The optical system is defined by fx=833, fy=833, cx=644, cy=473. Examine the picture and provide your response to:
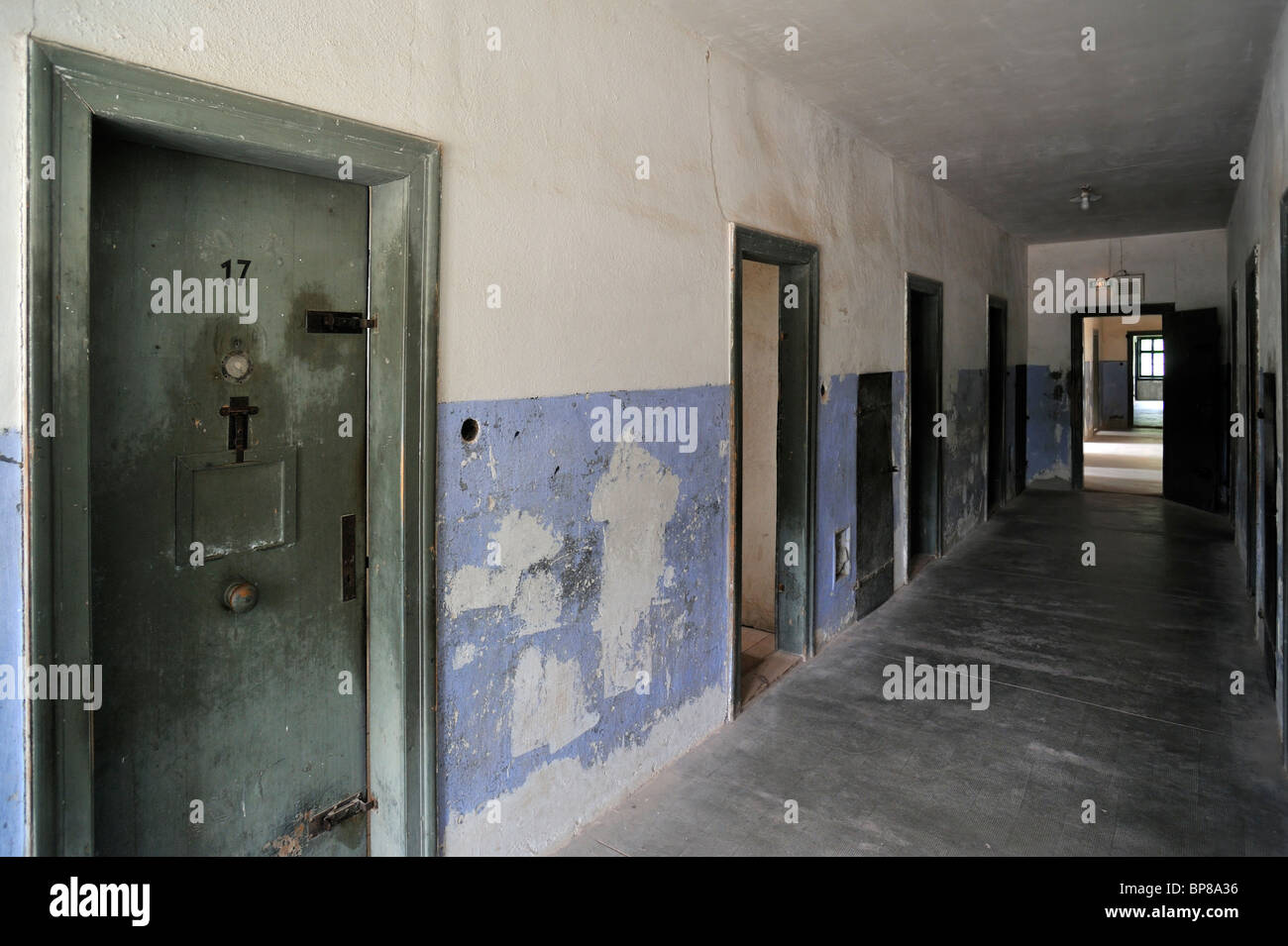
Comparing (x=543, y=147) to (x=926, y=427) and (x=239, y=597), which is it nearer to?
(x=239, y=597)

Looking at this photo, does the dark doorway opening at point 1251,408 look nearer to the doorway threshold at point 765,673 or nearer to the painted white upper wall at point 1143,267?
the doorway threshold at point 765,673

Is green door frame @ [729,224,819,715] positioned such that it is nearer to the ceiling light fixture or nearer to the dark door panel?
the ceiling light fixture

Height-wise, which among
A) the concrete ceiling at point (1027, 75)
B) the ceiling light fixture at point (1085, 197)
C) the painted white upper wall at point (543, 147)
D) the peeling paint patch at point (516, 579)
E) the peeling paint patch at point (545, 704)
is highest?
the ceiling light fixture at point (1085, 197)

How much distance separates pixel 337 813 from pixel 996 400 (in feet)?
24.6

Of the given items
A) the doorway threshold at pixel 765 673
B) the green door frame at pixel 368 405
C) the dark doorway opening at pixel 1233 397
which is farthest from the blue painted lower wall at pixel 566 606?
the dark doorway opening at pixel 1233 397

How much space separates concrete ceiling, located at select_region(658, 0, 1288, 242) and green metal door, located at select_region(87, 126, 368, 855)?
70.8 inches

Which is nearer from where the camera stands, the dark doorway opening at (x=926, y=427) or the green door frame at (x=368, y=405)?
the green door frame at (x=368, y=405)

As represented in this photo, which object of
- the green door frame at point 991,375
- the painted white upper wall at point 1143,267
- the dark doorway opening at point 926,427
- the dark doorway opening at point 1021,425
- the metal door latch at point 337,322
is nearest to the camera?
the metal door latch at point 337,322

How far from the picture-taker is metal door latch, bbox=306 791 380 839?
2.18m

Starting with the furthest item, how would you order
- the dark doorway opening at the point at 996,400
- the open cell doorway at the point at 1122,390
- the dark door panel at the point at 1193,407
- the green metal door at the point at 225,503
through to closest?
1. the open cell doorway at the point at 1122,390
2. the dark door panel at the point at 1193,407
3. the dark doorway opening at the point at 996,400
4. the green metal door at the point at 225,503

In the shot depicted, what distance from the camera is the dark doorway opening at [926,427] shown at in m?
6.30

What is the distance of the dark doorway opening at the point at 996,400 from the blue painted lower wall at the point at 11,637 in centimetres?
787

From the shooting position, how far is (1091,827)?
2725mm

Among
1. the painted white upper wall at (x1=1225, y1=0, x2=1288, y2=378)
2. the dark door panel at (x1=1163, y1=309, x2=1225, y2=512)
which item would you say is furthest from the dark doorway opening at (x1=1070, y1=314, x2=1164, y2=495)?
the painted white upper wall at (x1=1225, y1=0, x2=1288, y2=378)
